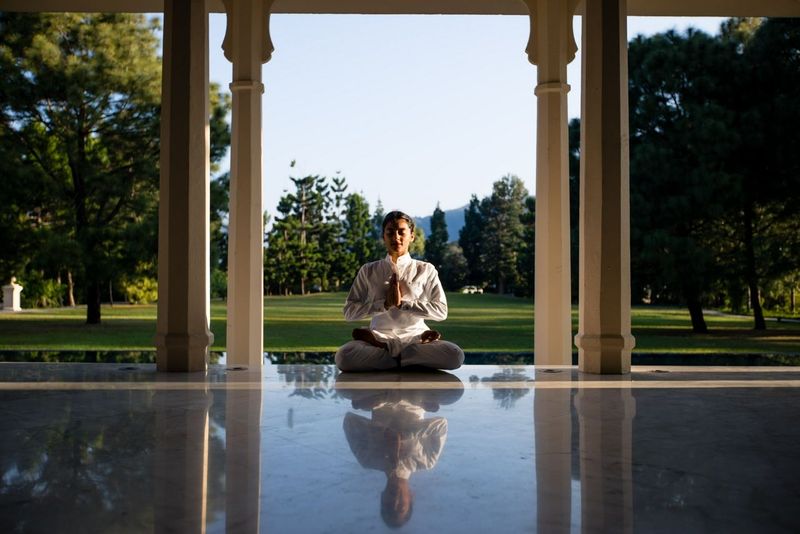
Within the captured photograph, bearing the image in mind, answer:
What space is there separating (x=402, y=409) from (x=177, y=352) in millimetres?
3259

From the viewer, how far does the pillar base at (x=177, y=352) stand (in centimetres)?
728

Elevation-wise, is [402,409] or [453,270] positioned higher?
[453,270]

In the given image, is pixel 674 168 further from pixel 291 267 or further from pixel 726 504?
pixel 726 504

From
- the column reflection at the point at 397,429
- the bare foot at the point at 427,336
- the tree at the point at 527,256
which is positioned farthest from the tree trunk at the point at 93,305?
the column reflection at the point at 397,429

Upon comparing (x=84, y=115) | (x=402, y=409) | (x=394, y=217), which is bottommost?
(x=402, y=409)

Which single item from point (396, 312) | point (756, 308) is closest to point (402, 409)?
point (396, 312)

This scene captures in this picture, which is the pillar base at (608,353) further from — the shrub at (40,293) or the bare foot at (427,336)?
the shrub at (40,293)

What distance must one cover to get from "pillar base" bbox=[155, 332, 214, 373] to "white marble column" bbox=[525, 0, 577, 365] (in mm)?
4280

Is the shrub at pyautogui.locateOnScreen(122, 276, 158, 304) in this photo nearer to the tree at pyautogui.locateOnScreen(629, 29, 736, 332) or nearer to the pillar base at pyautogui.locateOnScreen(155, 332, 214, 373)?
the tree at pyautogui.locateOnScreen(629, 29, 736, 332)

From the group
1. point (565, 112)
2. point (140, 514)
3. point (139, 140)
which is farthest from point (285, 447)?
point (139, 140)

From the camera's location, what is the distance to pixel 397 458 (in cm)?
348

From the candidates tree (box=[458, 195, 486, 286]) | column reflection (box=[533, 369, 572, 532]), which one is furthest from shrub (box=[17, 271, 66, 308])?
column reflection (box=[533, 369, 572, 532])

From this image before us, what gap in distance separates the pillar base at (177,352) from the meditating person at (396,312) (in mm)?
1491

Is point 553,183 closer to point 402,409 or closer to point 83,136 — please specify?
point 402,409
